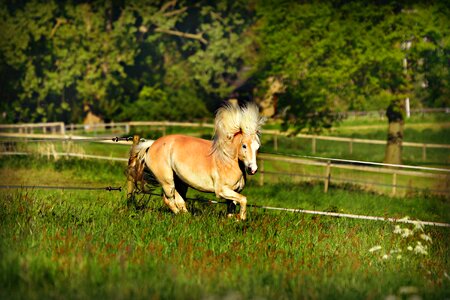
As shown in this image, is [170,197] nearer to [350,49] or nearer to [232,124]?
[232,124]

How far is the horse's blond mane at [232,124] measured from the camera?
479 inches

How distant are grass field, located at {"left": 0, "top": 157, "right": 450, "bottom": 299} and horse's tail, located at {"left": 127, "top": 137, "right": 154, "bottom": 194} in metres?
0.44

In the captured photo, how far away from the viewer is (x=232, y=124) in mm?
12352

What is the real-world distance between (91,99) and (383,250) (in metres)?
45.1

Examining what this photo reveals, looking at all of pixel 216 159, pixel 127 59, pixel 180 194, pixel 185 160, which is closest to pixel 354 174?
pixel 180 194

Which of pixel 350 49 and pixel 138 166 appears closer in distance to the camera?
pixel 138 166

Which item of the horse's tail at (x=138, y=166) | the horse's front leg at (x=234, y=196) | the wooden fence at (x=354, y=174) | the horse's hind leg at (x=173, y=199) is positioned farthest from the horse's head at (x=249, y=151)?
the wooden fence at (x=354, y=174)

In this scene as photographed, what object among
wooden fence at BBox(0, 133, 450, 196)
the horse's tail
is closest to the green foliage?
wooden fence at BBox(0, 133, 450, 196)

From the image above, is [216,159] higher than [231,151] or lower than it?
lower

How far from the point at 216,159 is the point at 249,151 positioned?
801 mm

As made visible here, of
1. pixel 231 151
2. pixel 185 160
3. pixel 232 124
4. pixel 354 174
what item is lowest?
pixel 354 174

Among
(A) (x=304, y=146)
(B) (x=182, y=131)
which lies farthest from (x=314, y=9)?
(B) (x=182, y=131)

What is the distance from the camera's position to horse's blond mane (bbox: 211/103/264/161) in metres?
12.2

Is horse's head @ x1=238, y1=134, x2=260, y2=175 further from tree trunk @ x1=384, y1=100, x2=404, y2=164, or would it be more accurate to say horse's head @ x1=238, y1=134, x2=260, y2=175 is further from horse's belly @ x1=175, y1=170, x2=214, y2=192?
tree trunk @ x1=384, y1=100, x2=404, y2=164
